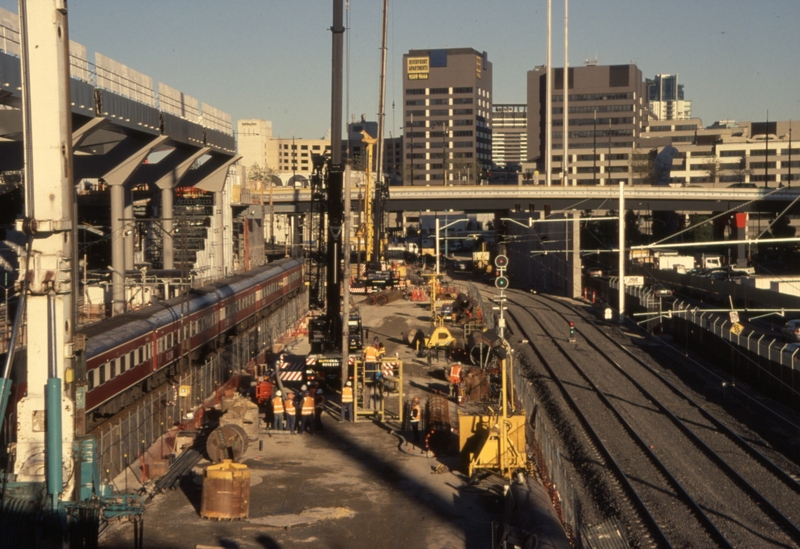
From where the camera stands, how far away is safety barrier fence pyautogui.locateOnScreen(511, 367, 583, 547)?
1715 cm

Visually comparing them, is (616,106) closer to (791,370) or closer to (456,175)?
(456,175)

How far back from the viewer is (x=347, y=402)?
26.1 metres

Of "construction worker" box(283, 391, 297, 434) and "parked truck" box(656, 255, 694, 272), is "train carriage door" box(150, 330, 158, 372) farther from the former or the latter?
"parked truck" box(656, 255, 694, 272)

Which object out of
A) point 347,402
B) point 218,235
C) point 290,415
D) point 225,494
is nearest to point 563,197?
point 218,235

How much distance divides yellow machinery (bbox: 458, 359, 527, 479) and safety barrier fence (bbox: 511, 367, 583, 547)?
2.61 ft

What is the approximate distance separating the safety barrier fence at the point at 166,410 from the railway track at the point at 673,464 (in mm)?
10791

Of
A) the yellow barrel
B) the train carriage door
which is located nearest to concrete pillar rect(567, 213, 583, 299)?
the train carriage door

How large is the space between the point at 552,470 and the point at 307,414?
22.7ft

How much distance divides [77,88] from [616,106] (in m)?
148

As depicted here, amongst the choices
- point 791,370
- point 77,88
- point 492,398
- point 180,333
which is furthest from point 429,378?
point 77,88

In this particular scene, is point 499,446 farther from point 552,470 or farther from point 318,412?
point 318,412

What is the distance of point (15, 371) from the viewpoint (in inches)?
781

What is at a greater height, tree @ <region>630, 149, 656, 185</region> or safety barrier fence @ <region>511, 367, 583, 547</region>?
tree @ <region>630, 149, 656, 185</region>

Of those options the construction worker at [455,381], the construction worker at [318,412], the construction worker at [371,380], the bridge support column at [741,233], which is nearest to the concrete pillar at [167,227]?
the construction worker at [455,381]
